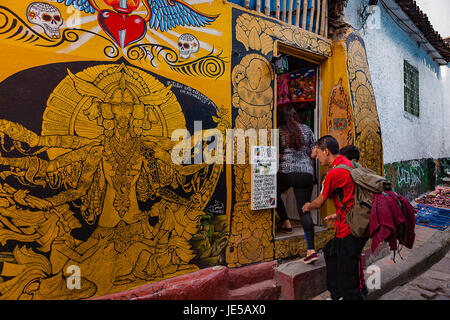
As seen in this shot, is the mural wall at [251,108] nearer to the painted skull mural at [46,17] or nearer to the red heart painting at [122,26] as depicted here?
the red heart painting at [122,26]

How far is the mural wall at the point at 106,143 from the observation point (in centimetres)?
206

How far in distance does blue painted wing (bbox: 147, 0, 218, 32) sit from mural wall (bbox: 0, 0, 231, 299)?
1 cm

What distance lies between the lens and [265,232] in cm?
331

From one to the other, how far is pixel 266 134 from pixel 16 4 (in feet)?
9.32

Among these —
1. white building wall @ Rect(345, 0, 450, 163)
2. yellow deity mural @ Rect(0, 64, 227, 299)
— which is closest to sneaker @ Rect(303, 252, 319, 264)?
yellow deity mural @ Rect(0, 64, 227, 299)

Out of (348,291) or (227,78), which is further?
(227,78)

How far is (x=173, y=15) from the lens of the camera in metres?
2.77

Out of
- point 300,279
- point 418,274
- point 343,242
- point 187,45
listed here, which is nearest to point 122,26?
point 187,45

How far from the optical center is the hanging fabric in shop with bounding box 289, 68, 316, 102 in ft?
14.3

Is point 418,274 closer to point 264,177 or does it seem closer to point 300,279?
point 300,279

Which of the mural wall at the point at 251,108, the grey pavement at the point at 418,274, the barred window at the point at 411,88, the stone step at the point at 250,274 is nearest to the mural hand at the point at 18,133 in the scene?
the mural wall at the point at 251,108

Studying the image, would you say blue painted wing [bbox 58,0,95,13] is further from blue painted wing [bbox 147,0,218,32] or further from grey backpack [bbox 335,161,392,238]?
grey backpack [bbox 335,161,392,238]
